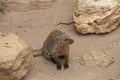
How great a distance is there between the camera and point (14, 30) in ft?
21.4

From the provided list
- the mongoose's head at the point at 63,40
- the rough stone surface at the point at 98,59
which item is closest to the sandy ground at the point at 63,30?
the rough stone surface at the point at 98,59

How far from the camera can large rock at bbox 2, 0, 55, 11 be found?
22.5 feet

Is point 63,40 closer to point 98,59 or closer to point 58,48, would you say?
point 58,48

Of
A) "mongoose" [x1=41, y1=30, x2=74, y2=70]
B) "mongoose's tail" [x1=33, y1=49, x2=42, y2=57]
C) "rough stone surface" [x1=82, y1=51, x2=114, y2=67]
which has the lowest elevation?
"mongoose's tail" [x1=33, y1=49, x2=42, y2=57]

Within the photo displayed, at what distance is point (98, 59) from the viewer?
5.39 meters

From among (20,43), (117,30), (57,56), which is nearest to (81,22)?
(117,30)

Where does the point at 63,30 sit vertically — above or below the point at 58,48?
below

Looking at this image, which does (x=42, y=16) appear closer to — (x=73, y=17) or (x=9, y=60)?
(x=73, y=17)

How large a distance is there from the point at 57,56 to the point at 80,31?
102 centimetres

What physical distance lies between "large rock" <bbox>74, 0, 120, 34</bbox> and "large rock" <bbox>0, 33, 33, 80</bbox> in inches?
57.8

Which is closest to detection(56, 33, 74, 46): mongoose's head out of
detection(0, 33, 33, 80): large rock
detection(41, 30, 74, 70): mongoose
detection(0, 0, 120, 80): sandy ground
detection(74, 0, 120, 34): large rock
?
detection(41, 30, 74, 70): mongoose

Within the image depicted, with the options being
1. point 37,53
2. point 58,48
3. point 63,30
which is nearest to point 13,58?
point 58,48

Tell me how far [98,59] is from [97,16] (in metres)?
0.99

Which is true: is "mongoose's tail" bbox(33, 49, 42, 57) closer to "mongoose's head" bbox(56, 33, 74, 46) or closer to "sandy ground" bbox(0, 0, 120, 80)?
"sandy ground" bbox(0, 0, 120, 80)
